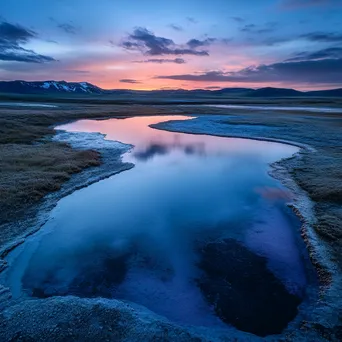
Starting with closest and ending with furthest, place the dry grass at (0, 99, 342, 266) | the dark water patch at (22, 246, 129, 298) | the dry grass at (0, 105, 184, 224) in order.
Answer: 1. the dark water patch at (22, 246, 129, 298)
2. the dry grass at (0, 99, 342, 266)
3. the dry grass at (0, 105, 184, 224)

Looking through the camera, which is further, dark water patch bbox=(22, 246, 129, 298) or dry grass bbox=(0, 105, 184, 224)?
dry grass bbox=(0, 105, 184, 224)

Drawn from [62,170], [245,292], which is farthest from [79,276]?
[62,170]

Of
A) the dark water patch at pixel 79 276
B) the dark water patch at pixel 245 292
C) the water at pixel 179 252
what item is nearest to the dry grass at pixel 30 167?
the water at pixel 179 252

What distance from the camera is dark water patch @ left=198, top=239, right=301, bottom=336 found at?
6.88m

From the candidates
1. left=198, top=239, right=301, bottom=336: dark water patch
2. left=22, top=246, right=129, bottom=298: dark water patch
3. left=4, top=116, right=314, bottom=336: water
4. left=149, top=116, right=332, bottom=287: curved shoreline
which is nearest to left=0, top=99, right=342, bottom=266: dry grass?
left=149, top=116, right=332, bottom=287: curved shoreline

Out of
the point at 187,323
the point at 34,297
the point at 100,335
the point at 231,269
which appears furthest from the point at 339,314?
the point at 34,297

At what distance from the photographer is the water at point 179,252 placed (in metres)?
7.51

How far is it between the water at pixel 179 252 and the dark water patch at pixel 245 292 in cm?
3

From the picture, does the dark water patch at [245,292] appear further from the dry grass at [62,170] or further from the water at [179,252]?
the dry grass at [62,170]

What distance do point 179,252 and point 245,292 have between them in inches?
108

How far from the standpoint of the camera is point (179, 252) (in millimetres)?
9883

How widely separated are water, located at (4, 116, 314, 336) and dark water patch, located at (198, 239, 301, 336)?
0.09ft

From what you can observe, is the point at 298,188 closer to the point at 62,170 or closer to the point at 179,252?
the point at 179,252

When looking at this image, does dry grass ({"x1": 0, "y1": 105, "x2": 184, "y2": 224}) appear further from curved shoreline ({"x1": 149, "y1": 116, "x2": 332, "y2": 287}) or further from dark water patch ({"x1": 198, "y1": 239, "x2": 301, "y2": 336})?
curved shoreline ({"x1": 149, "y1": 116, "x2": 332, "y2": 287})
